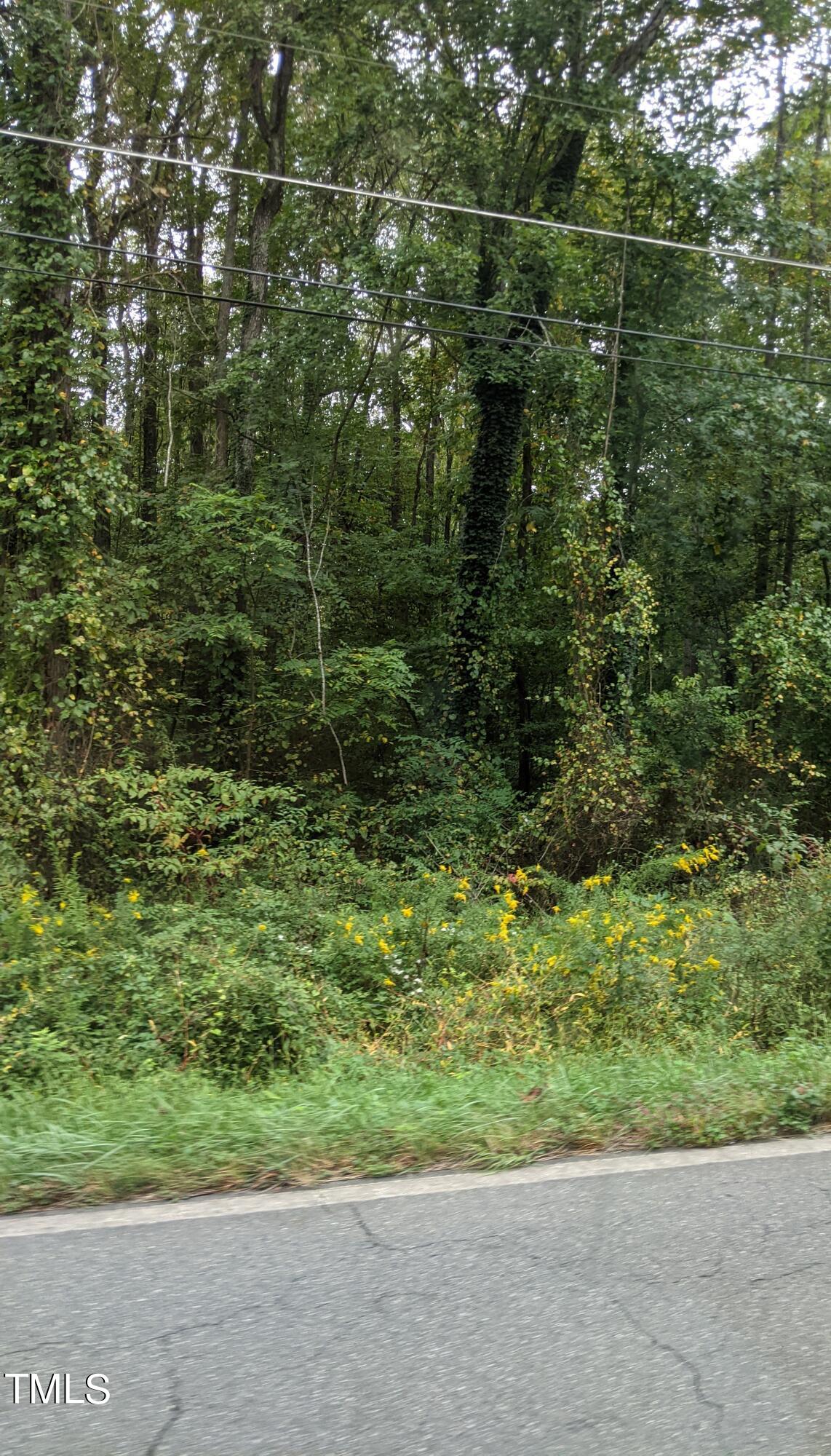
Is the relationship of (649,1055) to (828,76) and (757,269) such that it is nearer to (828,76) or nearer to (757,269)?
(757,269)

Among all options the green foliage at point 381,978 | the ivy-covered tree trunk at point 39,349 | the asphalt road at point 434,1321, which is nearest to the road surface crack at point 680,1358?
the asphalt road at point 434,1321

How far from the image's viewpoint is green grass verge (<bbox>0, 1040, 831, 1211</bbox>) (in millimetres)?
3426

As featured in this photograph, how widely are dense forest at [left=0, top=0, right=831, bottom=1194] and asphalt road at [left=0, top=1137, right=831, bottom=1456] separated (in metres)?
4.32

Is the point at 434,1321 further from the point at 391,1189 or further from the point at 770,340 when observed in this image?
the point at 770,340

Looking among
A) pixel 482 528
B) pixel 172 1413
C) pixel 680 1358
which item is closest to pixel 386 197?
pixel 482 528

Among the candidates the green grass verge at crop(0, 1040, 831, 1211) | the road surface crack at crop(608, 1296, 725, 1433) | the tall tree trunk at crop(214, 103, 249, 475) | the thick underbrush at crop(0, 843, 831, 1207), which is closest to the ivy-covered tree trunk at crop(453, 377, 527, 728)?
the tall tree trunk at crop(214, 103, 249, 475)

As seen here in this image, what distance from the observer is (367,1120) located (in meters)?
3.82

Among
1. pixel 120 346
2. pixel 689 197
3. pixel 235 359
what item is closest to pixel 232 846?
pixel 235 359

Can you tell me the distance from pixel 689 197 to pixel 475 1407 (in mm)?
14461

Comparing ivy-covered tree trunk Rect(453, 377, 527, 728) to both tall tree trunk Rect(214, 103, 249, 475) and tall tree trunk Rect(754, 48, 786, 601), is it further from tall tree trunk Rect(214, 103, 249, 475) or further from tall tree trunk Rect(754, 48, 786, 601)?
tall tree trunk Rect(214, 103, 249, 475)

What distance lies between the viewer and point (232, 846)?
11.1 metres

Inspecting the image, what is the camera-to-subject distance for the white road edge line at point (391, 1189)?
314 centimetres

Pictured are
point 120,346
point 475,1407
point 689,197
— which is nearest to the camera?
point 475,1407

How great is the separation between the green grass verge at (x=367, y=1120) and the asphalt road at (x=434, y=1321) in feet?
0.50
